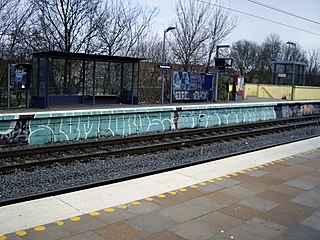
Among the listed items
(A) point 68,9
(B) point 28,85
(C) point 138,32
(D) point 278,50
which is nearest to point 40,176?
(B) point 28,85

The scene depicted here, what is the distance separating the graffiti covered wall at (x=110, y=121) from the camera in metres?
11.3

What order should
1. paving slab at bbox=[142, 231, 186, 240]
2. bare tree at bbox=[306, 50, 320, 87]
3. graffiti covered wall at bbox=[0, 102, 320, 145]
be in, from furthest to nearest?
bare tree at bbox=[306, 50, 320, 87]
graffiti covered wall at bbox=[0, 102, 320, 145]
paving slab at bbox=[142, 231, 186, 240]

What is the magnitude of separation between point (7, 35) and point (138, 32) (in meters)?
12.0

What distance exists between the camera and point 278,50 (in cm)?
7925

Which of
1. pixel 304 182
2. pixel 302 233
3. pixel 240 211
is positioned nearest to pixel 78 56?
pixel 304 182

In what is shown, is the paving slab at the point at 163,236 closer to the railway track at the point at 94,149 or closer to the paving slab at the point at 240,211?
the paving slab at the point at 240,211

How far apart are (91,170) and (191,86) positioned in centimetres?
1947

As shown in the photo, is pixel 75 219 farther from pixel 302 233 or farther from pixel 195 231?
pixel 302 233

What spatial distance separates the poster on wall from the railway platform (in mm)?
18522

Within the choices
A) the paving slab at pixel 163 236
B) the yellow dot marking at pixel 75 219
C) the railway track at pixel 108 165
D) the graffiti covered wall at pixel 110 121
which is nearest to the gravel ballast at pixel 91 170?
the railway track at pixel 108 165

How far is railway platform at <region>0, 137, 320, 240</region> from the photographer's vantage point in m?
4.65

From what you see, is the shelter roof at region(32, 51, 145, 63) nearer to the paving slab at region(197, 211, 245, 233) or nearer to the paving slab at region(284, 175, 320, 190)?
the paving slab at region(284, 175, 320, 190)

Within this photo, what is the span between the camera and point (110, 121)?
45.4 ft

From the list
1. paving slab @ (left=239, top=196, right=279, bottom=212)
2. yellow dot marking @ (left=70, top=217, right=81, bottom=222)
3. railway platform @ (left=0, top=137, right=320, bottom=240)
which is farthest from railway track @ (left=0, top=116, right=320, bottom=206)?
paving slab @ (left=239, top=196, right=279, bottom=212)
